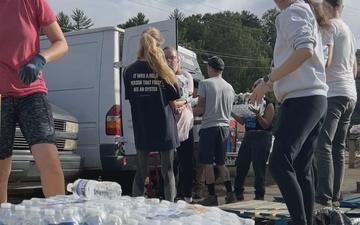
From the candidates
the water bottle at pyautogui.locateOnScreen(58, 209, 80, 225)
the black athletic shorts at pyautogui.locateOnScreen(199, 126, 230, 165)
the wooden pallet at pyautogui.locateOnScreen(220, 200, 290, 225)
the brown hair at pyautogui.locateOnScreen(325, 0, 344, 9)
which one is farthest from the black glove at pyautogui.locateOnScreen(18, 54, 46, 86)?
the black athletic shorts at pyautogui.locateOnScreen(199, 126, 230, 165)

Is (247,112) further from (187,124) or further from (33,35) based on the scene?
(33,35)

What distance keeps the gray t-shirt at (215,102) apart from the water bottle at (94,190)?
478 cm

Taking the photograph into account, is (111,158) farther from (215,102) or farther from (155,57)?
(155,57)

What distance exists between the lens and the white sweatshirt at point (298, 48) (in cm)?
376

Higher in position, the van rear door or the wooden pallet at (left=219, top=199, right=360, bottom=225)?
the van rear door

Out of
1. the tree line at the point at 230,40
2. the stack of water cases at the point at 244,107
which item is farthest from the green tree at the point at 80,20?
the stack of water cases at the point at 244,107

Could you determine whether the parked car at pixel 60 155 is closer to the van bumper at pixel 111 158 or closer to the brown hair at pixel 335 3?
the van bumper at pixel 111 158

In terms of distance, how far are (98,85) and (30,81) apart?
4.54m

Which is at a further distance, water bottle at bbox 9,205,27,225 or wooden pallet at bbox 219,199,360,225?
wooden pallet at bbox 219,199,360,225

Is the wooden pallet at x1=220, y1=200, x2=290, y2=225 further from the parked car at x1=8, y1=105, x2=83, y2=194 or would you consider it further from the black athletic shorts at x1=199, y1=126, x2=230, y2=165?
the parked car at x1=8, y1=105, x2=83, y2=194

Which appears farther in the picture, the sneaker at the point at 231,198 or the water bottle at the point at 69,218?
the sneaker at the point at 231,198

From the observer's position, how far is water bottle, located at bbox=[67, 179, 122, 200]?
8.41 ft

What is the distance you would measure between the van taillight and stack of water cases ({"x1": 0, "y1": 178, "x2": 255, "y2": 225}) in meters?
5.18

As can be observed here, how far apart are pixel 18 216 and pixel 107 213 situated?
1.12 feet
